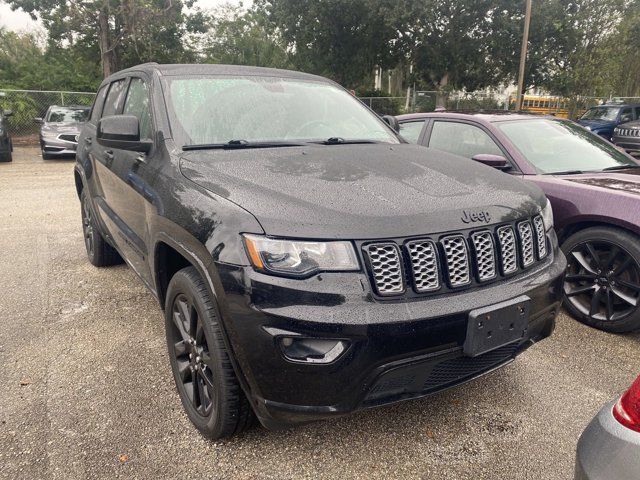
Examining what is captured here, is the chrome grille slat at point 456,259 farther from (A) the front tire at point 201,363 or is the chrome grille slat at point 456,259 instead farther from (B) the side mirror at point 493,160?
(B) the side mirror at point 493,160

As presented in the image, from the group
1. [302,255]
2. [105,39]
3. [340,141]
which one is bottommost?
[302,255]

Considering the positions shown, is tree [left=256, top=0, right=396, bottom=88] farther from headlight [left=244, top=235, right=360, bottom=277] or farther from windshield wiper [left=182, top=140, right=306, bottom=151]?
headlight [left=244, top=235, right=360, bottom=277]

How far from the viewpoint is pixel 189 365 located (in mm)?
2379

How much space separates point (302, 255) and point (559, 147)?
3345 mm

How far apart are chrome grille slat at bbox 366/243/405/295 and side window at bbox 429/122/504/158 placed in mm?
2695

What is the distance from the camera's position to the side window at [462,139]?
14.0ft

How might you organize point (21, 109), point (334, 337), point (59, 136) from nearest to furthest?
1. point (334, 337)
2. point (59, 136)
3. point (21, 109)

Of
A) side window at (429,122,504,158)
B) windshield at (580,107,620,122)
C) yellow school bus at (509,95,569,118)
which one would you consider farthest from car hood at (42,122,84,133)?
yellow school bus at (509,95,569,118)

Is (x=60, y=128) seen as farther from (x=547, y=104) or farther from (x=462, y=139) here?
(x=547, y=104)

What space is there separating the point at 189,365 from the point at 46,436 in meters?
0.73

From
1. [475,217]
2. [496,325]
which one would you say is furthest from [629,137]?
[496,325]

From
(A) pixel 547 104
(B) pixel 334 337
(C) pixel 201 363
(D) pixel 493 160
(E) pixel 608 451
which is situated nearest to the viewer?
(E) pixel 608 451

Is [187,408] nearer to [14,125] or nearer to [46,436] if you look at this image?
[46,436]

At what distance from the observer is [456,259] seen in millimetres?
1963
